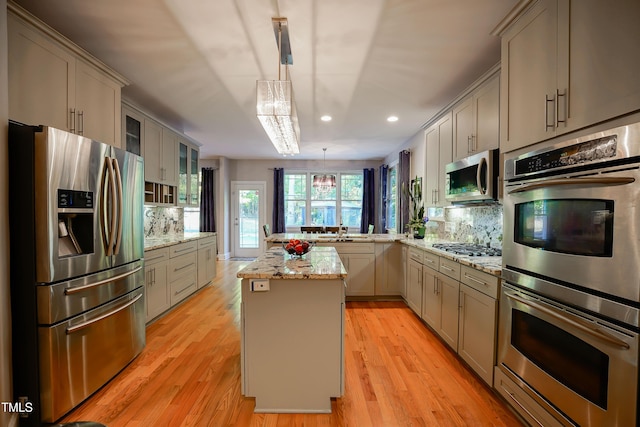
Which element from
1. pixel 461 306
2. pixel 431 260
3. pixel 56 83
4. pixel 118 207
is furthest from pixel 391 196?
pixel 56 83

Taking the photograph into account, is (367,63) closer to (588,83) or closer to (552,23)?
(552,23)

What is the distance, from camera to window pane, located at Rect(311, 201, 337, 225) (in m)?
7.74

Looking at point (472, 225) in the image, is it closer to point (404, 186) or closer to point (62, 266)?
point (404, 186)

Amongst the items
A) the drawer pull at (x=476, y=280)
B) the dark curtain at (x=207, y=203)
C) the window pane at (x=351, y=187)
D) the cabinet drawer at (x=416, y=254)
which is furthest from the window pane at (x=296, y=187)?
the drawer pull at (x=476, y=280)

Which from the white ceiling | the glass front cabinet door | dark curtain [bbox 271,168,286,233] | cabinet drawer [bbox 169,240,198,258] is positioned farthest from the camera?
dark curtain [bbox 271,168,286,233]

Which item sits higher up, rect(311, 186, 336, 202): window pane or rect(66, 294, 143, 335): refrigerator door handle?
rect(311, 186, 336, 202): window pane

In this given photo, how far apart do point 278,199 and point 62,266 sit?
19.0 feet

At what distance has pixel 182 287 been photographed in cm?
385

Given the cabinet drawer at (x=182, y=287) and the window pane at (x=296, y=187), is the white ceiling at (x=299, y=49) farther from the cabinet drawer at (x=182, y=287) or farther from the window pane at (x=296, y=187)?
the window pane at (x=296, y=187)

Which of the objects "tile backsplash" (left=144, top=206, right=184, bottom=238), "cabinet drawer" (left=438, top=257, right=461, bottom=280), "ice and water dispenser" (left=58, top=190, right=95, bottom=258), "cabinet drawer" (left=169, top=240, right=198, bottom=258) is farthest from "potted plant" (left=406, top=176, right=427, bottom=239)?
"tile backsplash" (left=144, top=206, right=184, bottom=238)

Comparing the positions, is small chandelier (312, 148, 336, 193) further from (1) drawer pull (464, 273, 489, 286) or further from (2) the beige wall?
(2) the beige wall

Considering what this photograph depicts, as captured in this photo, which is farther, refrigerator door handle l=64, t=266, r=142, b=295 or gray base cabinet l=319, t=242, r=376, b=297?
gray base cabinet l=319, t=242, r=376, b=297

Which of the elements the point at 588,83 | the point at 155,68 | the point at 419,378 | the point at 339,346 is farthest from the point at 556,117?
the point at 155,68

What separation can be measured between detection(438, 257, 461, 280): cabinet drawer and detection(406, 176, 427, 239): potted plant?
4.35ft
